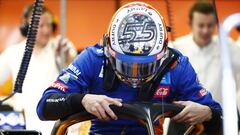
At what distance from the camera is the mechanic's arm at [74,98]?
5.04 feet

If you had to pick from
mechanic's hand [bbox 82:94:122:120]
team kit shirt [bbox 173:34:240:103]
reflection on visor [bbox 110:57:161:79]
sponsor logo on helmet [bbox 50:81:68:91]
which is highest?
reflection on visor [bbox 110:57:161:79]

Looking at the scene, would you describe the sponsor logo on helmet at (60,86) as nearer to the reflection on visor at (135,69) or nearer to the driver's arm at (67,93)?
the driver's arm at (67,93)

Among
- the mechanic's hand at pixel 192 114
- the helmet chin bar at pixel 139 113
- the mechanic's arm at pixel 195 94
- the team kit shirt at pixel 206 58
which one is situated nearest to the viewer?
the helmet chin bar at pixel 139 113

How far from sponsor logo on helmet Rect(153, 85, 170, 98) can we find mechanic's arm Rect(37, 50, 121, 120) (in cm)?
19

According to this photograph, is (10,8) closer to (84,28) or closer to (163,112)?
(84,28)

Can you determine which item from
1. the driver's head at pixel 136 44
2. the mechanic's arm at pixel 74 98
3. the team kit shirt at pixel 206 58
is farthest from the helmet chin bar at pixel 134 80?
the team kit shirt at pixel 206 58

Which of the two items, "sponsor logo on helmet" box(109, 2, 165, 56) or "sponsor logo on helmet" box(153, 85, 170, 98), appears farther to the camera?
"sponsor logo on helmet" box(153, 85, 170, 98)

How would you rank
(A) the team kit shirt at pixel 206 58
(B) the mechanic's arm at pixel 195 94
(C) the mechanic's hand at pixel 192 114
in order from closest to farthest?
(C) the mechanic's hand at pixel 192 114 < (B) the mechanic's arm at pixel 195 94 < (A) the team kit shirt at pixel 206 58

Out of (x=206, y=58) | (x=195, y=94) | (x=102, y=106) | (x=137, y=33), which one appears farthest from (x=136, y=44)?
(x=206, y=58)

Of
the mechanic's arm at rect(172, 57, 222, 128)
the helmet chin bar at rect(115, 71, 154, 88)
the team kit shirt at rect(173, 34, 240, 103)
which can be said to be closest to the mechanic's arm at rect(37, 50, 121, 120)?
the helmet chin bar at rect(115, 71, 154, 88)

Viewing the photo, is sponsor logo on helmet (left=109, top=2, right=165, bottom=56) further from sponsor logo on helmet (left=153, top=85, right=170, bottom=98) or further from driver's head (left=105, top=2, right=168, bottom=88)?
sponsor logo on helmet (left=153, top=85, right=170, bottom=98)

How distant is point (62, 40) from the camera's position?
332 cm

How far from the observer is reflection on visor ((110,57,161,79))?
162 centimetres

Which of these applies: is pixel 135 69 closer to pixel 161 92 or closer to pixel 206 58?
pixel 161 92
